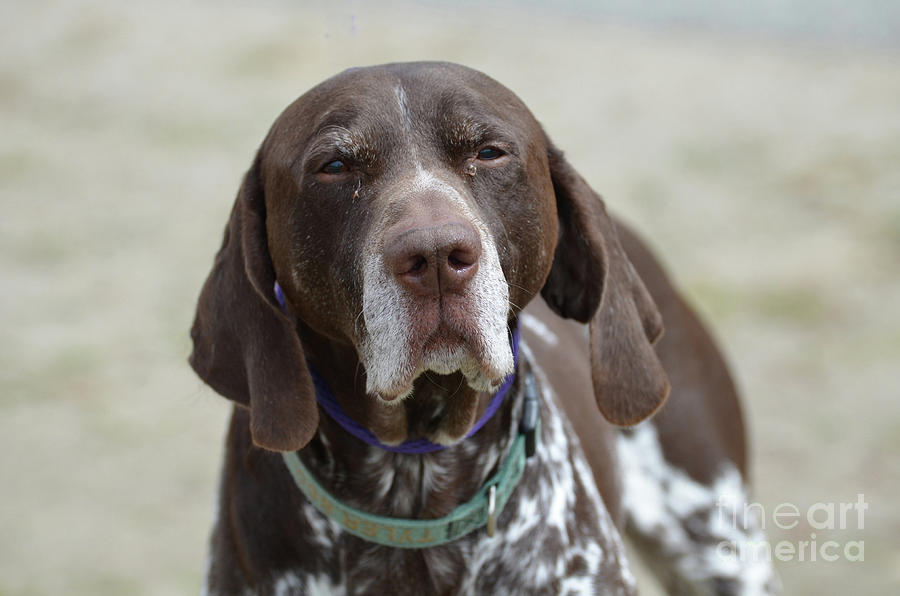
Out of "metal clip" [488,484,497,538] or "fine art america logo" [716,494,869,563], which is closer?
"metal clip" [488,484,497,538]

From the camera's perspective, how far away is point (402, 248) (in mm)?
2363

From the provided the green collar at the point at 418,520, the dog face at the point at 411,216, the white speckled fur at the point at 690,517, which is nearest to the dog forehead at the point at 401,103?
the dog face at the point at 411,216

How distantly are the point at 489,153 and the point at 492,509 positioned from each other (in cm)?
88

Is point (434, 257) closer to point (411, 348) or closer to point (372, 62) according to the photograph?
point (411, 348)

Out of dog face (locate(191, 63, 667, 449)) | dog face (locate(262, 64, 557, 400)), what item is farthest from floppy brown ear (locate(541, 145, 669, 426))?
dog face (locate(262, 64, 557, 400))

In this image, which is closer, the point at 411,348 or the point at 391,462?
the point at 411,348

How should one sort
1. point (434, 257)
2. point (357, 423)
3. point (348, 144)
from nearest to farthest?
point (434, 257), point (348, 144), point (357, 423)

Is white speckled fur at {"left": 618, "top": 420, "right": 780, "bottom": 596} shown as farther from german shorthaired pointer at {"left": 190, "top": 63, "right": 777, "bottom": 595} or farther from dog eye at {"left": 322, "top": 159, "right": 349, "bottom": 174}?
dog eye at {"left": 322, "top": 159, "right": 349, "bottom": 174}

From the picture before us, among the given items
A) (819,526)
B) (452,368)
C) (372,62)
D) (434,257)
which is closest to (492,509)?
(452,368)

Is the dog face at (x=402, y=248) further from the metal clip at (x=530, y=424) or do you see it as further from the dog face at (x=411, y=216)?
the metal clip at (x=530, y=424)

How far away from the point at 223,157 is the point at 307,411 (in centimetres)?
808

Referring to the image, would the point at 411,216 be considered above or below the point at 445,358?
above

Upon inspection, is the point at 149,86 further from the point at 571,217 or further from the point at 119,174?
the point at 571,217

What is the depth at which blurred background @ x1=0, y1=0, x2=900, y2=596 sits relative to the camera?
6.19 m
